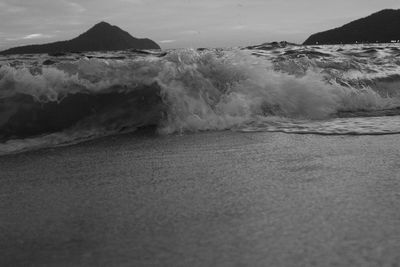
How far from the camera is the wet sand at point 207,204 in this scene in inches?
61.2

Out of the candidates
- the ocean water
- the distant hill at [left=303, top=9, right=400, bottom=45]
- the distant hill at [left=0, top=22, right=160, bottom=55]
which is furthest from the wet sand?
the distant hill at [left=303, top=9, right=400, bottom=45]

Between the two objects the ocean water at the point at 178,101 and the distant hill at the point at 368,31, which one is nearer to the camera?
the ocean water at the point at 178,101

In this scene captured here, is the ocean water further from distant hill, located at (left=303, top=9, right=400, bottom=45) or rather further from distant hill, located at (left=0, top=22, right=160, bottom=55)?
distant hill, located at (left=303, top=9, right=400, bottom=45)

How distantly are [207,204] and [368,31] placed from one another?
67.9 m

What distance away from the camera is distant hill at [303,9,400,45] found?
2308 inches

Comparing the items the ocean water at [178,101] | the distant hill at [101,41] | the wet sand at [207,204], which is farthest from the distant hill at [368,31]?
the wet sand at [207,204]

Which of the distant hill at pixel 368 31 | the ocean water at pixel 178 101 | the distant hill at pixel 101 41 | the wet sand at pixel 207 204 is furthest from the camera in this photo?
the distant hill at pixel 368 31

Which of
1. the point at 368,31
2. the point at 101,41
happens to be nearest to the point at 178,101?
the point at 101,41

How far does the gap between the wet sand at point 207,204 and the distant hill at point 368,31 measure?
185ft

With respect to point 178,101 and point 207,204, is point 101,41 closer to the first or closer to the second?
point 178,101

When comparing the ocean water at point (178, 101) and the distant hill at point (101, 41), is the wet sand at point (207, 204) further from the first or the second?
the distant hill at point (101, 41)

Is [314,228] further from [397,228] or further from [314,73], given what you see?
[314,73]

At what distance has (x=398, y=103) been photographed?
5.27 m

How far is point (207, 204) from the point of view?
A: 2.10 m
